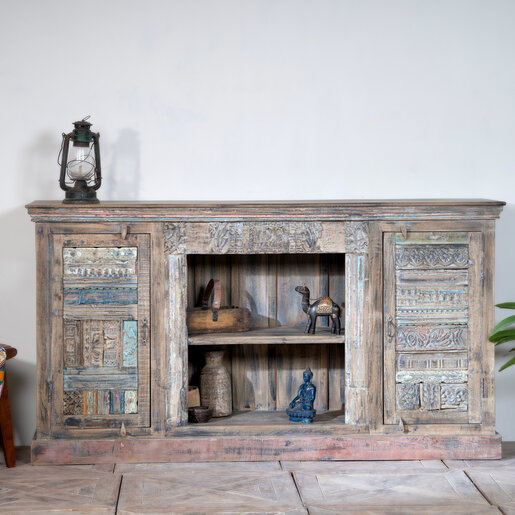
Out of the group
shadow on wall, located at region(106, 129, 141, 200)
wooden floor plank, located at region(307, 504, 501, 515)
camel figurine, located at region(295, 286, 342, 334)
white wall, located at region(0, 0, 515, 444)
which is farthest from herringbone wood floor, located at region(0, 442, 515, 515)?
shadow on wall, located at region(106, 129, 141, 200)

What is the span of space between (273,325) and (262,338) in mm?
381

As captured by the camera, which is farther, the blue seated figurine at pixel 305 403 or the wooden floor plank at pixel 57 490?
the blue seated figurine at pixel 305 403

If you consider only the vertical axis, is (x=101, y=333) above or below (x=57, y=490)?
above

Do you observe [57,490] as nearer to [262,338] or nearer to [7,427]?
[7,427]

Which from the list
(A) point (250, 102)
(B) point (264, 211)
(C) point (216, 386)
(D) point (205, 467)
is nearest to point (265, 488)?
(D) point (205, 467)

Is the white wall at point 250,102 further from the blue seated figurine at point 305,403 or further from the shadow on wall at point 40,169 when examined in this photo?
the blue seated figurine at point 305,403

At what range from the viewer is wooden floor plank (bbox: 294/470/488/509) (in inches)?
139

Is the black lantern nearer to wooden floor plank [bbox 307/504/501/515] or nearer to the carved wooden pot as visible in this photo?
the carved wooden pot

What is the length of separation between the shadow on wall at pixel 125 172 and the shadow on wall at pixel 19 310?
378mm

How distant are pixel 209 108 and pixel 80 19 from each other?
82 cm

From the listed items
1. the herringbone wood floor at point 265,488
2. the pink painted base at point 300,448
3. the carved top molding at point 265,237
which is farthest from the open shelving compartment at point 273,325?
the herringbone wood floor at point 265,488

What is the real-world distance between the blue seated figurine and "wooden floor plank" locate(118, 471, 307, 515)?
382mm

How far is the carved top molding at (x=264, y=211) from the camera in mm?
3928

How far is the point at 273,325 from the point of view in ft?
14.8
